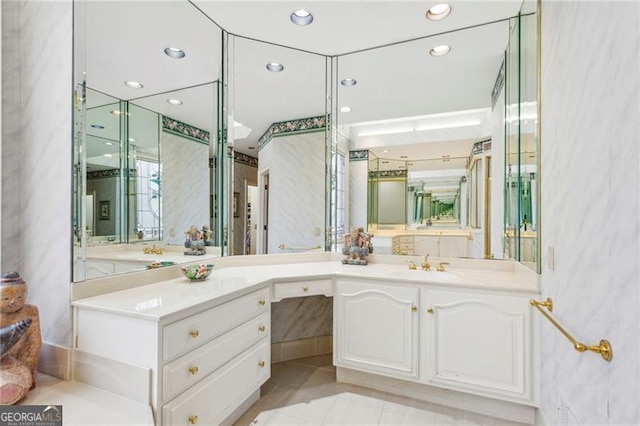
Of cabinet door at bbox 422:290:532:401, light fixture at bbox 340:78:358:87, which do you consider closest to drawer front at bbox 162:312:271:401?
cabinet door at bbox 422:290:532:401

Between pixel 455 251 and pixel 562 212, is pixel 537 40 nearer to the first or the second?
pixel 562 212

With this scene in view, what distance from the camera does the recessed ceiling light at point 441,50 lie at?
215 cm

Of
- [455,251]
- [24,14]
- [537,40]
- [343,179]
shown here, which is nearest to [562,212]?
[537,40]

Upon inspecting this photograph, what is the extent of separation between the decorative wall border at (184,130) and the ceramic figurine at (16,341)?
114cm

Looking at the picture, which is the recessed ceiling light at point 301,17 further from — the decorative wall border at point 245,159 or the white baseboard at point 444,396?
the white baseboard at point 444,396

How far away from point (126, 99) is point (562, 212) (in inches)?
88.3

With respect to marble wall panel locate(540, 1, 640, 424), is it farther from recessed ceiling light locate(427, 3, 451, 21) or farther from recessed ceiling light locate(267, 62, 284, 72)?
recessed ceiling light locate(267, 62, 284, 72)

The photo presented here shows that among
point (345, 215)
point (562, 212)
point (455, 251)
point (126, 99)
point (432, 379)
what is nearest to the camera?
point (562, 212)

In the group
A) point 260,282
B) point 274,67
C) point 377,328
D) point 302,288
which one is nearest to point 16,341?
point 260,282

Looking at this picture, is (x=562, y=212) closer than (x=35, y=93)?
Yes

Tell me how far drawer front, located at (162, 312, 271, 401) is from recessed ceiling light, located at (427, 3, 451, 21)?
2199 millimetres

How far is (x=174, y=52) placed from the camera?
2051mm

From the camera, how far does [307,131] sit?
2.67 metres

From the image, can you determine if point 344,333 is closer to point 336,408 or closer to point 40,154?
point 336,408
